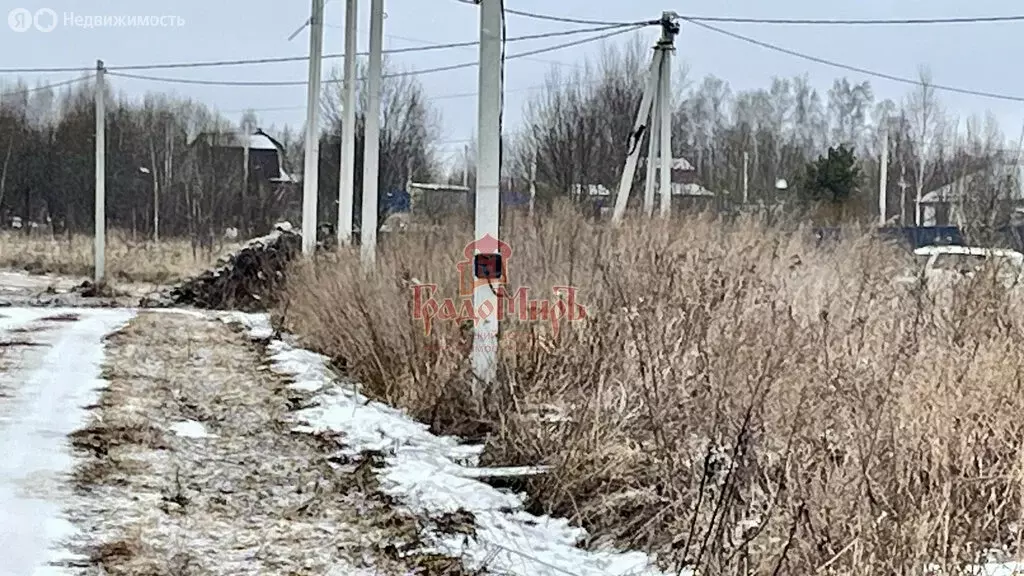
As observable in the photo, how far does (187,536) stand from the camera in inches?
146

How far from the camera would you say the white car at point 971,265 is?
5.75m

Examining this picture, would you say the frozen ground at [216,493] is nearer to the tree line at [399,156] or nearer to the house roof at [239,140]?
the tree line at [399,156]

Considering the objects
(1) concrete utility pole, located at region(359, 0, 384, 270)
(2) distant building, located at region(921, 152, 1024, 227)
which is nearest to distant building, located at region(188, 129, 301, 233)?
(1) concrete utility pole, located at region(359, 0, 384, 270)

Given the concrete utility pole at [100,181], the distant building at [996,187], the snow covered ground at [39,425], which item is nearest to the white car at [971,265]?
the distant building at [996,187]

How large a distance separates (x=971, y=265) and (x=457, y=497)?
138 inches

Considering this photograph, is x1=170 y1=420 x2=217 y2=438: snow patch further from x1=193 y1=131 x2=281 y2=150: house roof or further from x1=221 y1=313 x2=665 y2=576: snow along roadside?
x1=193 y1=131 x2=281 y2=150: house roof

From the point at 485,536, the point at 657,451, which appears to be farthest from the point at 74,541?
the point at 657,451

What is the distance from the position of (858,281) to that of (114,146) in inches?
1429

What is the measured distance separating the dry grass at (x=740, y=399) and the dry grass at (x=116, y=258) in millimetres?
16798

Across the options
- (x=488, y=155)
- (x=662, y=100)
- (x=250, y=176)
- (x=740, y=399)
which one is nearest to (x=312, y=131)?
(x=662, y=100)

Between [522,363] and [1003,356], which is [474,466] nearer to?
[522,363]

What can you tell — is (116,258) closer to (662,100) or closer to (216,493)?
(662,100)

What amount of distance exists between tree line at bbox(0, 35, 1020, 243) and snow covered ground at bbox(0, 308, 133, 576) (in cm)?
1264

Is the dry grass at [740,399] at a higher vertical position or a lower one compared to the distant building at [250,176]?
lower
